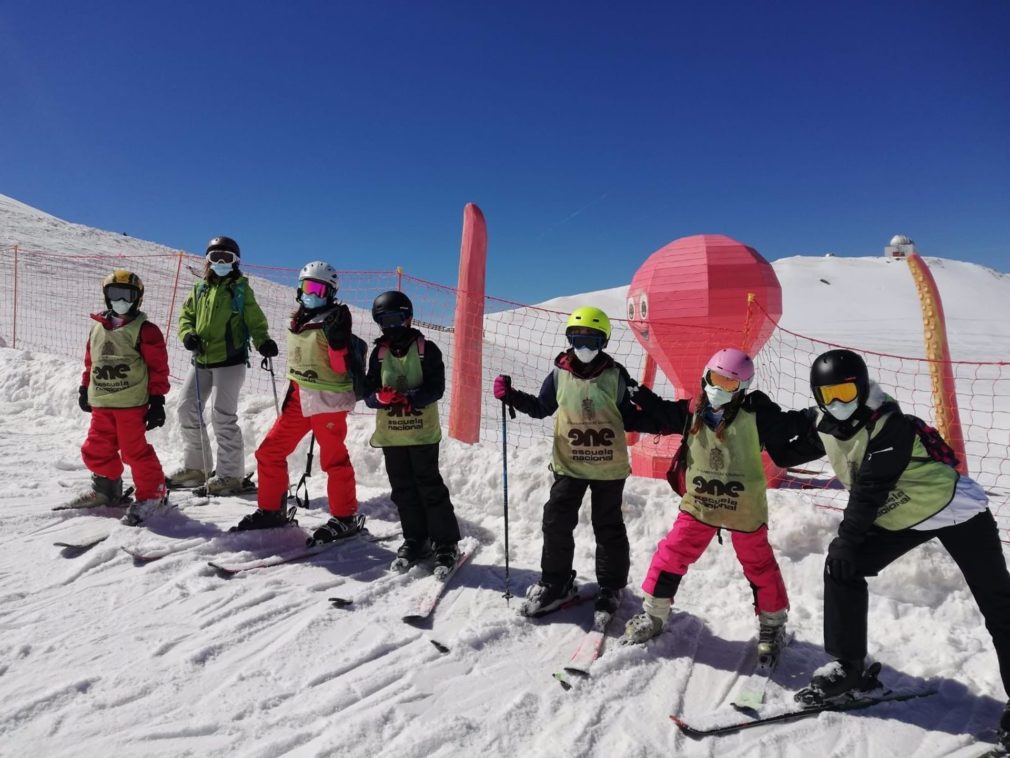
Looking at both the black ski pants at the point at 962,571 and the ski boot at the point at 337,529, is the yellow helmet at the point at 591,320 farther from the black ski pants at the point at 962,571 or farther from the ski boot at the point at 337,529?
the ski boot at the point at 337,529

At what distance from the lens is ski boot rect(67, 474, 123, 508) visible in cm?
486

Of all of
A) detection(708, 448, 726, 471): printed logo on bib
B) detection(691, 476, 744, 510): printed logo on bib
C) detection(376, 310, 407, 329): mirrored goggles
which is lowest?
detection(691, 476, 744, 510): printed logo on bib

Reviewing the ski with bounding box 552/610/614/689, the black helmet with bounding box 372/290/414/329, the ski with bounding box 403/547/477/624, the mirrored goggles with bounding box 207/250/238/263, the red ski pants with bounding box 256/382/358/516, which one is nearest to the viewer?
the ski with bounding box 552/610/614/689

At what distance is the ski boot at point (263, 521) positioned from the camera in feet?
14.9

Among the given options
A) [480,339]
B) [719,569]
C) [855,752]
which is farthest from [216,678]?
[480,339]

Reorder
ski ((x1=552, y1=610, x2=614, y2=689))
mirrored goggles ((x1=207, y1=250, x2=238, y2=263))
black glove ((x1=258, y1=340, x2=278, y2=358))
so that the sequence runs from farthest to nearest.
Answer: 1. mirrored goggles ((x1=207, y1=250, x2=238, y2=263))
2. black glove ((x1=258, y1=340, x2=278, y2=358))
3. ski ((x1=552, y1=610, x2=614, y2=689))

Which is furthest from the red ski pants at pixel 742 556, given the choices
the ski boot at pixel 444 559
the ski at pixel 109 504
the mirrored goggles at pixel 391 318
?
the ski at pixel 109 504

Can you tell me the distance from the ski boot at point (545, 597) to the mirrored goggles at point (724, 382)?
1.54m

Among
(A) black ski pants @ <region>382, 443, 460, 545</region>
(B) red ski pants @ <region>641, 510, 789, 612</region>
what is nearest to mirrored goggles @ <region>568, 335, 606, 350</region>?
(B) red ski pants @ <region>641, 510, 789, 612</region>

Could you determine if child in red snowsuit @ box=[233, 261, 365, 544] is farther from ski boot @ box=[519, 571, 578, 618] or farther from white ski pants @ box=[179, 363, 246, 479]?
ski boot @ box=[519, 571, 578, 618]

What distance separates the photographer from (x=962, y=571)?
111 inches

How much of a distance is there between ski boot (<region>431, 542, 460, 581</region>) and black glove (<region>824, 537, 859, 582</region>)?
89.8 inches

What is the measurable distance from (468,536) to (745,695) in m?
2.43

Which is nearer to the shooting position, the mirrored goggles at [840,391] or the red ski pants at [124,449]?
the mirrored goggles at [840,391]
